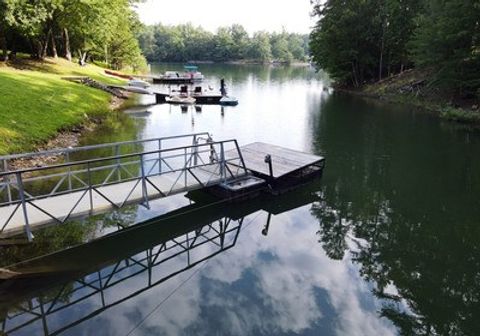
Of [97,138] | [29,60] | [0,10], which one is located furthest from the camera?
[29,60]

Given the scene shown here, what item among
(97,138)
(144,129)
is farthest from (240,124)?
(97,138)

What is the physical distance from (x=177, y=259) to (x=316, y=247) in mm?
4623

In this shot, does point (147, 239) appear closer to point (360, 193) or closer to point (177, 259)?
point (177, 259)

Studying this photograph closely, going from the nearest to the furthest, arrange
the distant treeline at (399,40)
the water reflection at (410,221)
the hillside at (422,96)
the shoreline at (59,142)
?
1. the water reflection at (410,221)
2. the shoreline at (59,142)
3. the hillside at (422,96)
4. the distant treeline at (399,40)

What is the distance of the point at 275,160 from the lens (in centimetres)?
1911

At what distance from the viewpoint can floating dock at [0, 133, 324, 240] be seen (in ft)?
37.1

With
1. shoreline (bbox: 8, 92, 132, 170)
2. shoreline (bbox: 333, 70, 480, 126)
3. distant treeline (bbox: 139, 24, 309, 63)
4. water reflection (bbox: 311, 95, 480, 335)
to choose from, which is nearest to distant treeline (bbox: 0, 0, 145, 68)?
shoreline (bbox: 8, 92, 132, 170)

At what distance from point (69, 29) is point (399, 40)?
44699 millimetres

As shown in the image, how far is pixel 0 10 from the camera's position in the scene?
3484 cm

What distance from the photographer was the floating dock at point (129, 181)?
37.1 feet

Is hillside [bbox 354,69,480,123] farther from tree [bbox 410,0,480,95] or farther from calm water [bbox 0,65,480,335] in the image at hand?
calm water [bbox 0,65,480,335]

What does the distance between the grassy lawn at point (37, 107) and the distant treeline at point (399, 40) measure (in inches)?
1303

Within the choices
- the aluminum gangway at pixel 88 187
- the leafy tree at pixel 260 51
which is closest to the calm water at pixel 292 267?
the aluminum gangway at pixel 88 187

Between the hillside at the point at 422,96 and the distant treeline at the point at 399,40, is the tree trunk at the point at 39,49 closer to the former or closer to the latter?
the distant treeline at the point at 399,40
